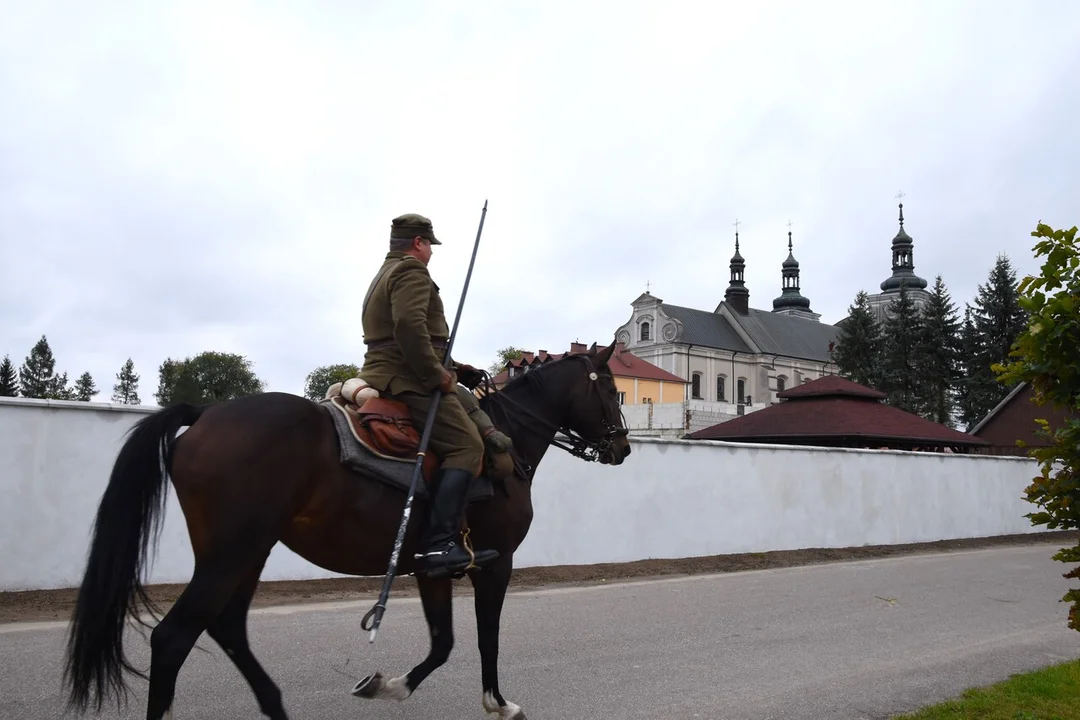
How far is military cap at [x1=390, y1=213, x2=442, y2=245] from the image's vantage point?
5.36 meters

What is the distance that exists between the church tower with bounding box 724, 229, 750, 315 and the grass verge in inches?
3826

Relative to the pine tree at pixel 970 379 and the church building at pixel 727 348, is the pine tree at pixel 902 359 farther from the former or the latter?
the church building at pixel 727 348

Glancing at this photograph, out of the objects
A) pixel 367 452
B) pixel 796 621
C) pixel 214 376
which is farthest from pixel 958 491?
pixel 214 376

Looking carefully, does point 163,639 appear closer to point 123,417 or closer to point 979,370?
point 123,417

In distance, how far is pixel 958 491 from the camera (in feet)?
→ 76.4

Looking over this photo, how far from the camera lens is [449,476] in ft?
16.4

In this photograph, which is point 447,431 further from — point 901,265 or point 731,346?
point 901,265

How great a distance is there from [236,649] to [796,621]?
6581mm

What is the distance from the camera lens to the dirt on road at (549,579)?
953 cm

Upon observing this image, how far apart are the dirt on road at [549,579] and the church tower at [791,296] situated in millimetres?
104524

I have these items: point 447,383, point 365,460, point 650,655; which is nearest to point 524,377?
point 447,383

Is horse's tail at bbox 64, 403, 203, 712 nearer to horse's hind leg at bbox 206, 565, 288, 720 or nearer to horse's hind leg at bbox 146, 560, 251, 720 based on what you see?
horse's hind leg at bbox 146, 560, 251, 720

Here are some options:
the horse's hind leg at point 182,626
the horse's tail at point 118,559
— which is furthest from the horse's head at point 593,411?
the horse's hind leg at point 182,626

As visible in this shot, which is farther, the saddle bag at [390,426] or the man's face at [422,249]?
the man's face at [422,249]
